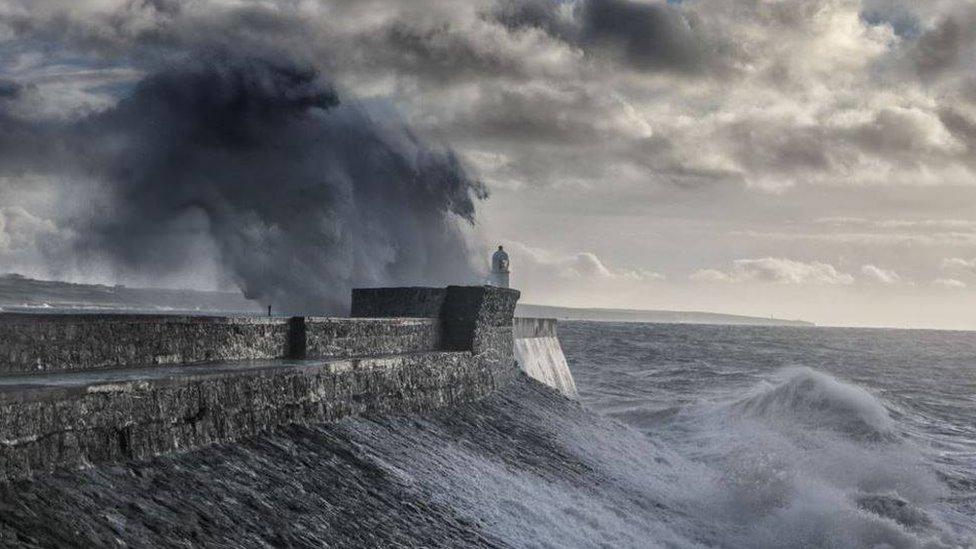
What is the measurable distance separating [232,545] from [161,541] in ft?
1.32

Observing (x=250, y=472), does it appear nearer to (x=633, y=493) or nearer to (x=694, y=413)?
(x=633, y=493)

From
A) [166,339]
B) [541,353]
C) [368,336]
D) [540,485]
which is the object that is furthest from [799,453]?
[166,339]

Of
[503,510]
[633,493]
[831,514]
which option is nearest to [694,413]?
[831,514]

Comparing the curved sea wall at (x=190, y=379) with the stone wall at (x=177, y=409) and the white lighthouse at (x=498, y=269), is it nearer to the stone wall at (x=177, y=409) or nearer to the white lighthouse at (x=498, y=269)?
the stone wall at (x=177, y=409)

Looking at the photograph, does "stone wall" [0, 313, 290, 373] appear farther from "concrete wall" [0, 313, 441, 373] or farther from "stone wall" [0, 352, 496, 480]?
"stone wall" [0, 352, 496, 480]

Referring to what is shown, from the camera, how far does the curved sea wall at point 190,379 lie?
14.1 feet

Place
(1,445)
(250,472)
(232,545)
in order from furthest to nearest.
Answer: (250,472)
(232,545)
(1,445)

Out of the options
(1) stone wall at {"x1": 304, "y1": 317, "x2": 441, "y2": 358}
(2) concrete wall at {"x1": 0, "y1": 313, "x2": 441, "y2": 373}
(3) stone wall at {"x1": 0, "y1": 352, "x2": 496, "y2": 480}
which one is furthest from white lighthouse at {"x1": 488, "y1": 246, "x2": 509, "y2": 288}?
(3) stone wall at {"x1": 0, "y1": 352, "x2": 496, "y2": 480}

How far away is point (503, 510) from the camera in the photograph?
7.10m

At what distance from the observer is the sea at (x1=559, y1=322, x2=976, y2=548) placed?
1025 centimetres

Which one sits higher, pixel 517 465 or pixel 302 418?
pixel 302 418

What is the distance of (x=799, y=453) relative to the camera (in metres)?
16.5

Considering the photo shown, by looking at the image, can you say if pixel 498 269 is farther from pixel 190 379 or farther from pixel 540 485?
pixel 190 379

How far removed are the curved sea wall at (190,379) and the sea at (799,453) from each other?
268cm
